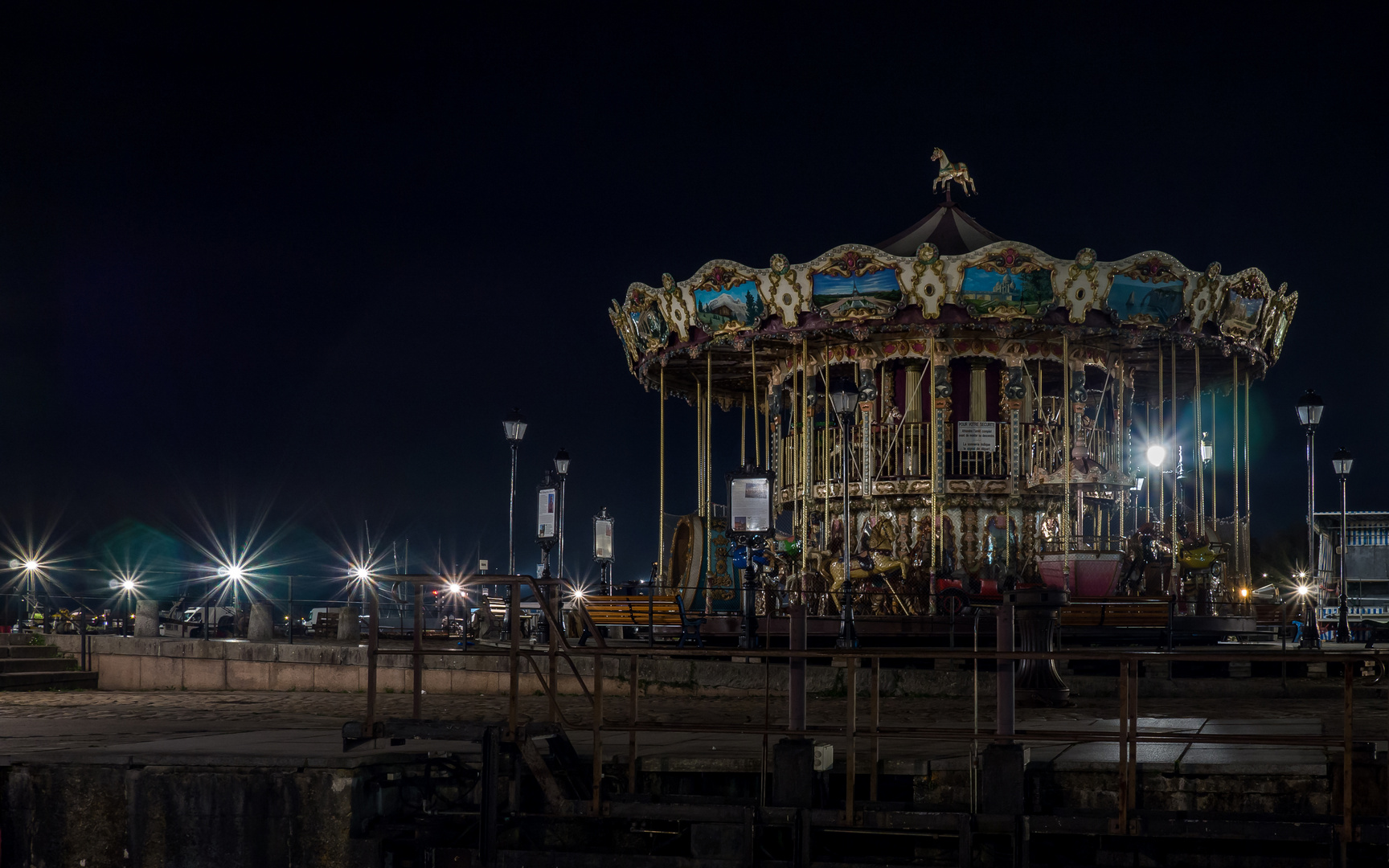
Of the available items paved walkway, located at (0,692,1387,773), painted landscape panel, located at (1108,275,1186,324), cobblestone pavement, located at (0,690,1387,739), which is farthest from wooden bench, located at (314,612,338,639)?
painted landscape panel, located at (1108,275,1186,324)

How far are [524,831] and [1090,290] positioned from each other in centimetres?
1774

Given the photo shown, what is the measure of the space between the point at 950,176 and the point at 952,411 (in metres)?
5.42

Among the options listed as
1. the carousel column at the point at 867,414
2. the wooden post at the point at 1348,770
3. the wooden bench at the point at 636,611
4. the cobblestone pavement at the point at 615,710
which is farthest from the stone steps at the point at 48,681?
the wooden post at the point at 1348,770

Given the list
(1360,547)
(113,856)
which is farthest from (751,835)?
(1360,547)

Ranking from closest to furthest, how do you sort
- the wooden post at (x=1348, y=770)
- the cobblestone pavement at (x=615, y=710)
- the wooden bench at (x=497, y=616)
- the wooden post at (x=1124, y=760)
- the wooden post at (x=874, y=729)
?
the wooden post at (x=1348, y=770) < the wooden post at (x=1124, y=760) < the wooden post at (x=874, y=729) < the cobblestone pavement at (x=615, y=710) < the wooden bench at (x=497, y=616)

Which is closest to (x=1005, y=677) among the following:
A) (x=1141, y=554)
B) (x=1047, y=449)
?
(x=1141, y=554)

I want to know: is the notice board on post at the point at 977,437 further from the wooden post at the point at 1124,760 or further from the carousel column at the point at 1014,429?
the wooden post at the point at 1124,760

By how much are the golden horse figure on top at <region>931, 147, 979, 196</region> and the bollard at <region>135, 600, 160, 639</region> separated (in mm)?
16987

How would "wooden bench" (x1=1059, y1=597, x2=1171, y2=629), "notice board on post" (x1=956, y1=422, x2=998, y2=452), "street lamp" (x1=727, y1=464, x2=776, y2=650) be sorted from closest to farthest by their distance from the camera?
1. "wooden bench" (x1=1059, y1=597, x2=1171, y2=629)
2. "street lamp" (x1=727, y1=464, x2=776, y2=650)
3. "notice board on post" (x1=956, y1=422, x2=998, y2=452)

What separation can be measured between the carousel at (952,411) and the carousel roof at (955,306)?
0.04 m

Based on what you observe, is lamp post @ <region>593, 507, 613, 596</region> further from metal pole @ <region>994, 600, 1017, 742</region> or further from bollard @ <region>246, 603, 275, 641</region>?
metal pole @ <region>994, 600, 1017, 742</region>

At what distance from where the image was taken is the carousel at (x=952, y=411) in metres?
25.8

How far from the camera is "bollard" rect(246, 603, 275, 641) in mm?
25531

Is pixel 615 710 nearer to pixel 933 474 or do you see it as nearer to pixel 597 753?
pixel 597 753
